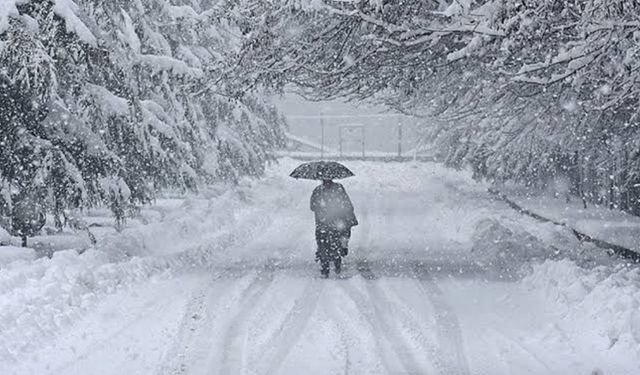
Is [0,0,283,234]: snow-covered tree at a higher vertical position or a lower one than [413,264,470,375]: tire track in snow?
higher

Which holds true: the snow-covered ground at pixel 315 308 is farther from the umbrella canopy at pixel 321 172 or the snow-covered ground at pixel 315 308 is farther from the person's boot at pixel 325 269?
the umbrella canopy at pixel 321 172

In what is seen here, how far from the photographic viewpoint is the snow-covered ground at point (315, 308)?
7.54 m

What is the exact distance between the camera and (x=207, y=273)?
12773 millimetres

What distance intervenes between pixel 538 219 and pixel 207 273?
11.3 m

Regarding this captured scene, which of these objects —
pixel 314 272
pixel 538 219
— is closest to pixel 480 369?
pixel 314 272

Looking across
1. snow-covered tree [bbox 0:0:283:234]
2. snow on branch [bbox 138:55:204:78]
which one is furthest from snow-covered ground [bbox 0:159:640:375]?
snow on branch [bbox 138:55:204:78]

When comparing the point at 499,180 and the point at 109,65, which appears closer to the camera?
the point at 109,65

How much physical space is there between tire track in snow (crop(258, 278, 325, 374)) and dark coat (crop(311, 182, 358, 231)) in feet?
5.09

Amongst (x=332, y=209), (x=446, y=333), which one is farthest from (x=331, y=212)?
(x=446, y=333)

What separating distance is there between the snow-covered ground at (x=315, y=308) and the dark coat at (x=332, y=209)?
2.97 feet

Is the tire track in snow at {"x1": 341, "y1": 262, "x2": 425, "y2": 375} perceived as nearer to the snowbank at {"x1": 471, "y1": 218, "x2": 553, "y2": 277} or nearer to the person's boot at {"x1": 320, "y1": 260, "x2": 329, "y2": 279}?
the person's boot at {"x1": 320, "y1": 260, "x2": 329, "y2": 279}

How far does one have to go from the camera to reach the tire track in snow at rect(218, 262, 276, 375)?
7328 millimetres

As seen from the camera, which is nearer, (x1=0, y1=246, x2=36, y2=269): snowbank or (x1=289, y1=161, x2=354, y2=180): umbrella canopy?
(x1=0, y1=246, x2=36, y2=269): snowbank

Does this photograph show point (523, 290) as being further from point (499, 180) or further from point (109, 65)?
point (499, 180)
